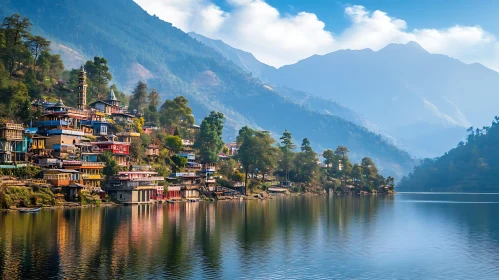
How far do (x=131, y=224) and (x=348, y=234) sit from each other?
2712 cm

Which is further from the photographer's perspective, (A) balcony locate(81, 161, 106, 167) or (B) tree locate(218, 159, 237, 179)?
(B) tree locate(218, 159, 237, 179)

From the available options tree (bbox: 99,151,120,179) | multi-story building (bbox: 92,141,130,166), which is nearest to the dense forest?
multi-story building (bbox: 92,141,130,166)

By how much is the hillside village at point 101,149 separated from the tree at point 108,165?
0.62 ft

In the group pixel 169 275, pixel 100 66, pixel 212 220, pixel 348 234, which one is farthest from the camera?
pixel 100 66

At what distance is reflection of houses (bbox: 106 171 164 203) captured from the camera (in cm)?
10238

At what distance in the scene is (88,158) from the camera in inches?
4065

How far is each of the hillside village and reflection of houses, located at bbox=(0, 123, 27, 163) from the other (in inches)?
6.6

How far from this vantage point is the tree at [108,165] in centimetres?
10325

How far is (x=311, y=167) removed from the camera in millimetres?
177125

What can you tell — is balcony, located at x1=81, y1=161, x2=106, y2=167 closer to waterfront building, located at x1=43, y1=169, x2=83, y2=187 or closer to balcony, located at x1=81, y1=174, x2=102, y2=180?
balcony, located at x1=81, y1=174, x2=102, y2=180

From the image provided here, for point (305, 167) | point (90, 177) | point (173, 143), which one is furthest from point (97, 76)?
point (305, 167)

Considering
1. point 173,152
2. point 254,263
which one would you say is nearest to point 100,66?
point 173,152

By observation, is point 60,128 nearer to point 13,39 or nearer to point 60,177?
point 60,177

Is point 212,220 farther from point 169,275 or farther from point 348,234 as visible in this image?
point 169,275
